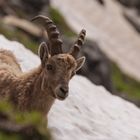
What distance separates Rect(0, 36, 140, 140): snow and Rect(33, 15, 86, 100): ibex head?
956mm

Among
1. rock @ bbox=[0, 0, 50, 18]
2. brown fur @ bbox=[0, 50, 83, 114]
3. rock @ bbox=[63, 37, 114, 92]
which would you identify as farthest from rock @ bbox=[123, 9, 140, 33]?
brown fur @ bbox=[0, 50, 83, 114]

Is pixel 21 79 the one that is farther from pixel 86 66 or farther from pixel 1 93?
pixel 86 66

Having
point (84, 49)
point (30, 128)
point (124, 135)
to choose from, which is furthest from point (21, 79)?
point (84, 49)

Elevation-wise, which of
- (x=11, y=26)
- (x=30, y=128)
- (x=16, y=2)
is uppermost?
(x=30, y=128)

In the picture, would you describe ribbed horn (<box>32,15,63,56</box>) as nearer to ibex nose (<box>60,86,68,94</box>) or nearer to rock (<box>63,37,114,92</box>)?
ibex nose (<box>60,86,68,94</box>)

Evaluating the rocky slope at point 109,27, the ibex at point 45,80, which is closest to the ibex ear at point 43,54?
the ibex at point 45,80

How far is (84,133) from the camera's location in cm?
1523

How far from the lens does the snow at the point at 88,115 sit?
15.1 m

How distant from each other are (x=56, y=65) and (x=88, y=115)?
3.85 meters

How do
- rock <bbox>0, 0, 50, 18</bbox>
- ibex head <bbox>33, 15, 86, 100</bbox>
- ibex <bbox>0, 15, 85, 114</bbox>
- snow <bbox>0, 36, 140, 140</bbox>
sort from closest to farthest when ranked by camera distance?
ibex head <bbox>33, 15, 86, 100</bbox> → ibex <bbox>0, 15, 85, 114</bbox> → snow <bbox>0, 36, 140, 140</bbox> → rock <bbox>0, 0, 50, 18</bbox>

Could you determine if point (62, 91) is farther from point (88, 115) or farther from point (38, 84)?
point (88, 115)

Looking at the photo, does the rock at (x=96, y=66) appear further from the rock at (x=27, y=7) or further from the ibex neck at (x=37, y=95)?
the ibex neck at (x=37, y=95)

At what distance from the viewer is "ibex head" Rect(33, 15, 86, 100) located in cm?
1298

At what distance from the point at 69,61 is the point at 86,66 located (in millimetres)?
33901
